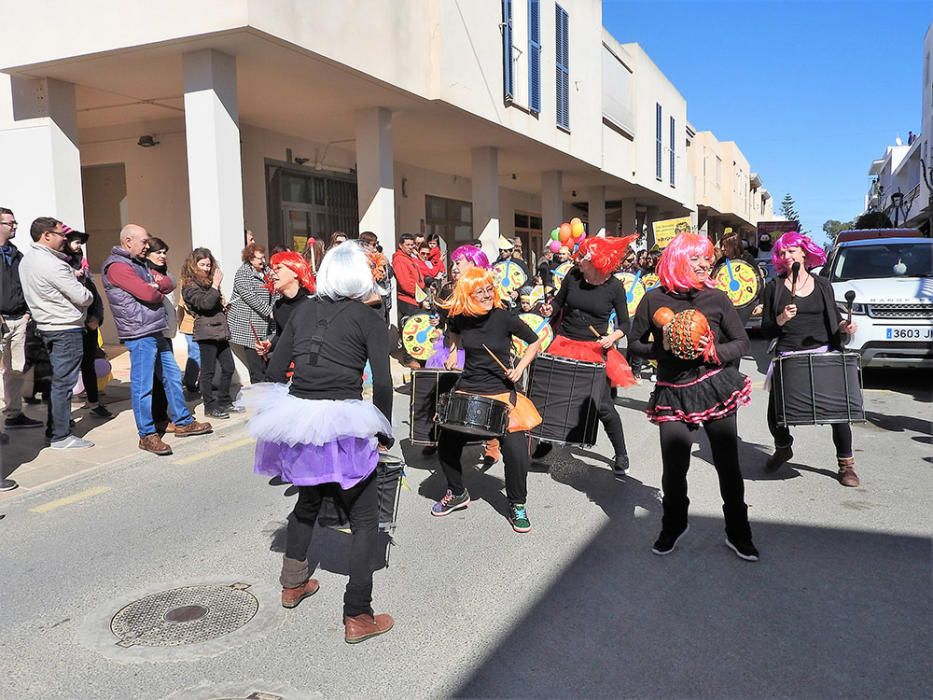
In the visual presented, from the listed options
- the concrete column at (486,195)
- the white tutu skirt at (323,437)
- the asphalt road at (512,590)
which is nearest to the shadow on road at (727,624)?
the asphalt road at (512,590)

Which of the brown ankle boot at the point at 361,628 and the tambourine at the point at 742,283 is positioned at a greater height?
the tambourine at the point at 742,283

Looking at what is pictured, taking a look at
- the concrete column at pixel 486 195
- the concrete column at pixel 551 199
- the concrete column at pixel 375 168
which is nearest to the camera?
the concrete column at pixel 375 168

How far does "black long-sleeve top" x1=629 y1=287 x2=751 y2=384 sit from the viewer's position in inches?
161

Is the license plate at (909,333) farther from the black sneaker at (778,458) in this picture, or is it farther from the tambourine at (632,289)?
the black sneaker at (778,458)

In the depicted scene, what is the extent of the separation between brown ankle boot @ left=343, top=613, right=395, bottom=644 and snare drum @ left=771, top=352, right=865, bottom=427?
3478mm

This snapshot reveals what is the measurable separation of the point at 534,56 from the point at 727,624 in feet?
47.3

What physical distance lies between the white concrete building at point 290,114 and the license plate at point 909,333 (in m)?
7.35

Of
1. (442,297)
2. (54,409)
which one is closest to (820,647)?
(442,297)

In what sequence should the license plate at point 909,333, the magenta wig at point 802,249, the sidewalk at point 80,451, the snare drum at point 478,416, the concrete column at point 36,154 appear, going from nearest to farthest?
the snare drum at point 478,416
the magenta wig at point 802,249
the sidewalk at point 80,451
the license plate at point 909,333
the concrete column at point 36,154

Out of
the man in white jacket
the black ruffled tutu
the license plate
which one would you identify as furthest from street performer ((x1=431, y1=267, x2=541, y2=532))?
the license plate

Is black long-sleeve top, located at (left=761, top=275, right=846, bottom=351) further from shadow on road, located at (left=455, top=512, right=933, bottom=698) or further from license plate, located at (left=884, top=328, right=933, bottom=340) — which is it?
license plate, located at (left=884, top=328, right=933, bottom=340)

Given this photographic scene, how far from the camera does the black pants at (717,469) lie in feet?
13.4

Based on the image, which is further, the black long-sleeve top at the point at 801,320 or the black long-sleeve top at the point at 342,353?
the black long-sleeve top at the point at 801,320

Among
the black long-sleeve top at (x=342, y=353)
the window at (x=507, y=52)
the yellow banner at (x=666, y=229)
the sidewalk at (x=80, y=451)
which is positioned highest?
the window at (x=507, y=52)
